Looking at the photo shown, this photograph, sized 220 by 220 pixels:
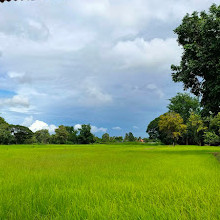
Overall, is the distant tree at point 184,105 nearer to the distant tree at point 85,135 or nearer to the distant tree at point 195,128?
the distant tree at point 195,128

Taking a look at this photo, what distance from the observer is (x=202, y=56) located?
22.4 m

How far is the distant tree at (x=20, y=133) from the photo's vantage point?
87.4 m

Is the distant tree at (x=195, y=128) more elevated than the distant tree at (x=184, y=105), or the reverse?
the distant tree at (x=184, y=105)

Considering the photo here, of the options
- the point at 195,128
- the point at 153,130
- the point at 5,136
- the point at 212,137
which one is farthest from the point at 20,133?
the point at 212,137

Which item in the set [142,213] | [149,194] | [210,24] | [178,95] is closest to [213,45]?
[210,24]

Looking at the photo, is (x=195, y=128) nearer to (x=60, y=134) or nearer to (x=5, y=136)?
(x=60, y=134)

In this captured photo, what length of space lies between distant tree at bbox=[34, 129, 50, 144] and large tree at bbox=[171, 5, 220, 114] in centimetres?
8784

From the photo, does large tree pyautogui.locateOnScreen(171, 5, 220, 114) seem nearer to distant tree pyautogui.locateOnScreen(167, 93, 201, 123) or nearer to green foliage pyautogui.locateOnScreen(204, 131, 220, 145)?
green foliage pyautogui.locateOnScreen(204, 131, 220, 145)

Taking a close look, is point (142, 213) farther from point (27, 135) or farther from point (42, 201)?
point (27, 135)

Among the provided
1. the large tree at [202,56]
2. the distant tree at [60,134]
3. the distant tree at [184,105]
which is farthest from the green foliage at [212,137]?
the distant tree at [60,134]

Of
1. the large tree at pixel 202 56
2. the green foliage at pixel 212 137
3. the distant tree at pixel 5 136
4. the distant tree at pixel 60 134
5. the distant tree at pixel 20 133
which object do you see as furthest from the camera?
the distant tree at pixel 60 134

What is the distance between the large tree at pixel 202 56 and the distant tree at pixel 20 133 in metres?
76.5

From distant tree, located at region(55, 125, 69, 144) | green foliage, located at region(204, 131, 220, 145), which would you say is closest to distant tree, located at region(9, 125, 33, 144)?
distant tree, located at region(55, 125, 69, 144)

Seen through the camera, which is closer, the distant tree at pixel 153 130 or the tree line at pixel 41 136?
the tree line at pixel 41 136
